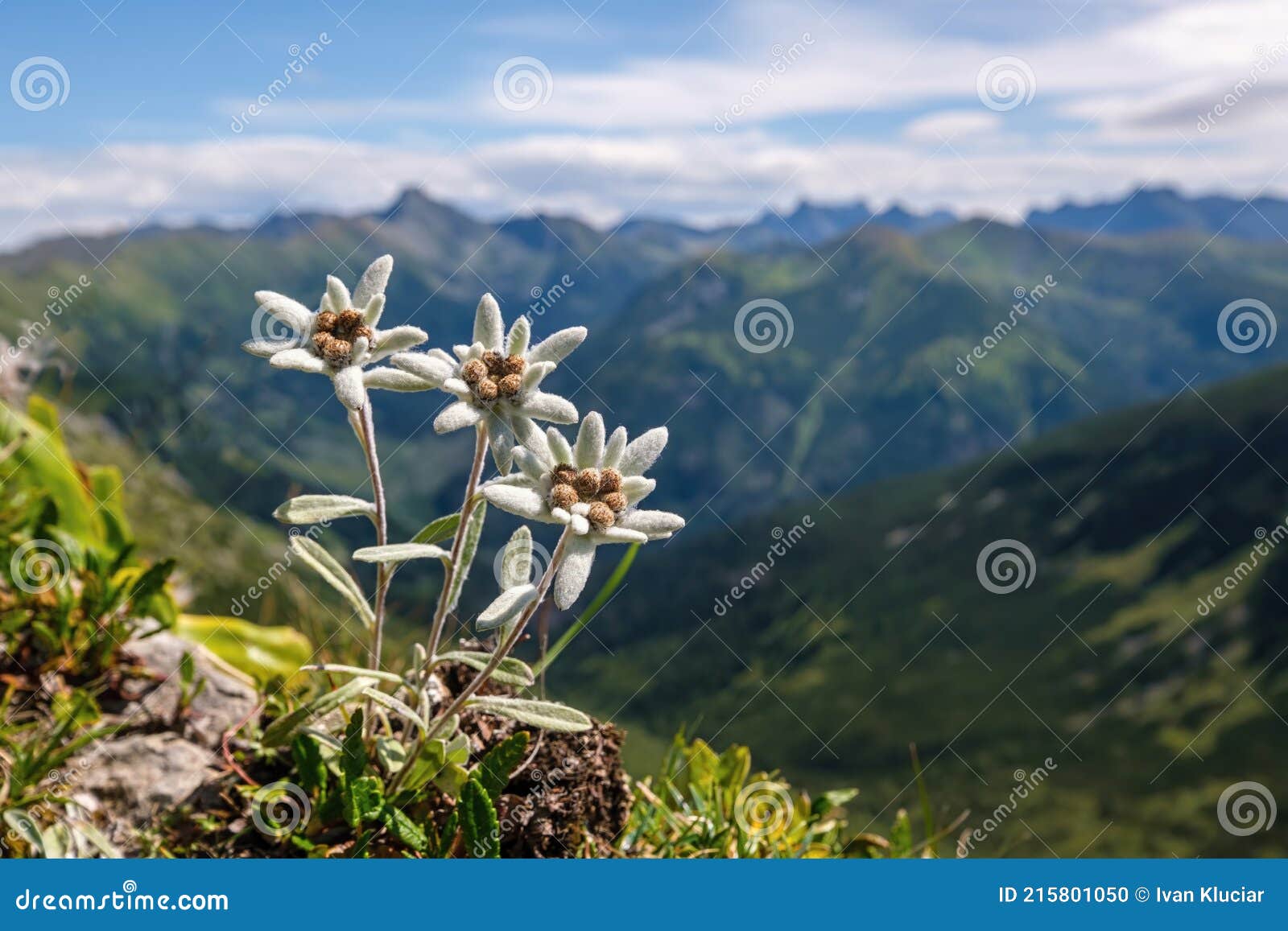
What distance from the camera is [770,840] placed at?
665 centimetres

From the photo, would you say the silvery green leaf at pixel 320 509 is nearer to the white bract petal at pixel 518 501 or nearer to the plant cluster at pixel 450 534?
the plant cluster at pixel 450 534

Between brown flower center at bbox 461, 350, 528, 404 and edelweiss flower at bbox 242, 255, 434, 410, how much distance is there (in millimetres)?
204

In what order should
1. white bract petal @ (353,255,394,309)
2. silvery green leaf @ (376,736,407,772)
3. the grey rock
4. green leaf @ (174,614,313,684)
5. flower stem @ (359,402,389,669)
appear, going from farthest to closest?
green leaf @ (174,614,313,684), the grey rock, silvery green leaf @ (376,736,407,772), white bract petal @ (353,255,394,309), flower stem @ (359,402,389,669)

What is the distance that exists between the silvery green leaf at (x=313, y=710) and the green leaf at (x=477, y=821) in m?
0.76

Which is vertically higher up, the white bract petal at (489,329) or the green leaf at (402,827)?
the white bract petal at (489,329)

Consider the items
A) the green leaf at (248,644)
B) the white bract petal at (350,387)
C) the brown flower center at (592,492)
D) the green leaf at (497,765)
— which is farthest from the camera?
the green leaf at (248,644)

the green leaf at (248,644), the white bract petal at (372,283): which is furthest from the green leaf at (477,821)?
the green leaf at (248,644)

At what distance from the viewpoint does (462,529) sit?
5.18 meters

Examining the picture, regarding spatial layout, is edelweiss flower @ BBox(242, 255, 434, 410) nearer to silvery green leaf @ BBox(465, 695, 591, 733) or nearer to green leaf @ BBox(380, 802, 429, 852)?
silvery green leaf @ BBox(465, 695, 591, 733)

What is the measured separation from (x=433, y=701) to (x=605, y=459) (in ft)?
7.87

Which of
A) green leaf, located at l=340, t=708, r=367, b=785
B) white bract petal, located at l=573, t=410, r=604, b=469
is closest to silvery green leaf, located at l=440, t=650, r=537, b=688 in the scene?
green leaf, located at l=340, t=708, r=367, b=785

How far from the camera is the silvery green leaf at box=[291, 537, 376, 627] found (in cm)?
542

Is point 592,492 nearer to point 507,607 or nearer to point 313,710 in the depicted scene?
point 507,607

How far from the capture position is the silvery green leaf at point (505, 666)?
17.4 feet
